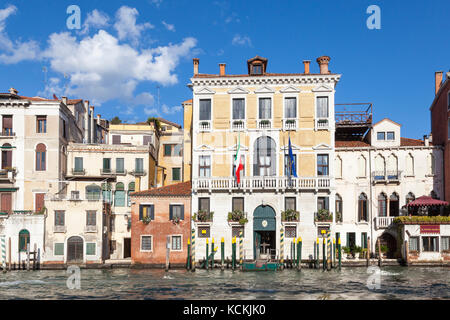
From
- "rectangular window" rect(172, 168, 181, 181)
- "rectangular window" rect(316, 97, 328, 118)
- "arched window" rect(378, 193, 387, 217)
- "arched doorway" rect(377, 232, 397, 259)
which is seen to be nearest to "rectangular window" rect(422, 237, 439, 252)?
"arched doorway" rect(377, 232, 397, 259)

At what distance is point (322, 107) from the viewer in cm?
3666

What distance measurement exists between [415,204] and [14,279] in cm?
2557

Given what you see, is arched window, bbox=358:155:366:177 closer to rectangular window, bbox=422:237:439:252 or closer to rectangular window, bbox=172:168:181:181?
rectangular window, bbox=422:237:439:252

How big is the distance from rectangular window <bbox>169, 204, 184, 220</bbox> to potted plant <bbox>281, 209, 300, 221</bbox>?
267 inches

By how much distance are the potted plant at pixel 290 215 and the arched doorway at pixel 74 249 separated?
45.2 feet

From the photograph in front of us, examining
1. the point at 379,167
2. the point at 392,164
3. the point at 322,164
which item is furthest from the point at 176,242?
the point at 392,164

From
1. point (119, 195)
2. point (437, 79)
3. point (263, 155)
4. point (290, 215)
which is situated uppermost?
point (437, 79)

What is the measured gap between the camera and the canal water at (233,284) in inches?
885

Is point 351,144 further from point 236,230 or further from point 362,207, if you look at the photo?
point 236,230

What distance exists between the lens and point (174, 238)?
36312mm

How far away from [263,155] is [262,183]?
6.71 ft

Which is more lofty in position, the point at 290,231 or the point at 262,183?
the point at 262,183

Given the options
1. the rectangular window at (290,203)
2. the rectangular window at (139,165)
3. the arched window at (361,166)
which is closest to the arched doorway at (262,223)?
the rectangular window at (290,203)
